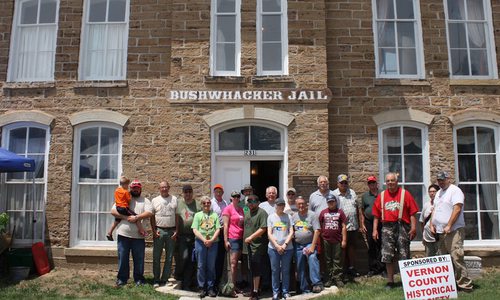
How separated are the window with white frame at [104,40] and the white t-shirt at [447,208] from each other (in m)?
7.08

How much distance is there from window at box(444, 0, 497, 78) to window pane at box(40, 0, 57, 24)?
9183 millimetres

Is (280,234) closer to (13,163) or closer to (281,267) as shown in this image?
(281,267)

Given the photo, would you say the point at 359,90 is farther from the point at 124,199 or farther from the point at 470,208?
the point at 124,199

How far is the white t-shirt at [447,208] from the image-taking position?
7.24 m

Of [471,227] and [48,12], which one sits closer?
[471,227]

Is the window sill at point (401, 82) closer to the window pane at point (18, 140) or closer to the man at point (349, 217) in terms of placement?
the man at point (349, 217)

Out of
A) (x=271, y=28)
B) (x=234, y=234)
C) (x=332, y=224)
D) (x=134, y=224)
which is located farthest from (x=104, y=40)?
(x=332, y=224)

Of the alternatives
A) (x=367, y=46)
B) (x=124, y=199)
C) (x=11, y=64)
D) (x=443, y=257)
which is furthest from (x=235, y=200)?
(x=11, y=64)

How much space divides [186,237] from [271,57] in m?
4.30

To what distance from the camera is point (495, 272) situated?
8797 mm

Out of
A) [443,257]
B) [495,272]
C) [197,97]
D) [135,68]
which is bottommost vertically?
[495,272]

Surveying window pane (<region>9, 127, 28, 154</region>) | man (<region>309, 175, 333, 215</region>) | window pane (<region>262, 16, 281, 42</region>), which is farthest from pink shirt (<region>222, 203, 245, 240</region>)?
window pane (<region>9, 127, 28, 154</region>)

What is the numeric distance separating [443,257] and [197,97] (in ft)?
18.2

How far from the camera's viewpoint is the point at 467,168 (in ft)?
31.9
